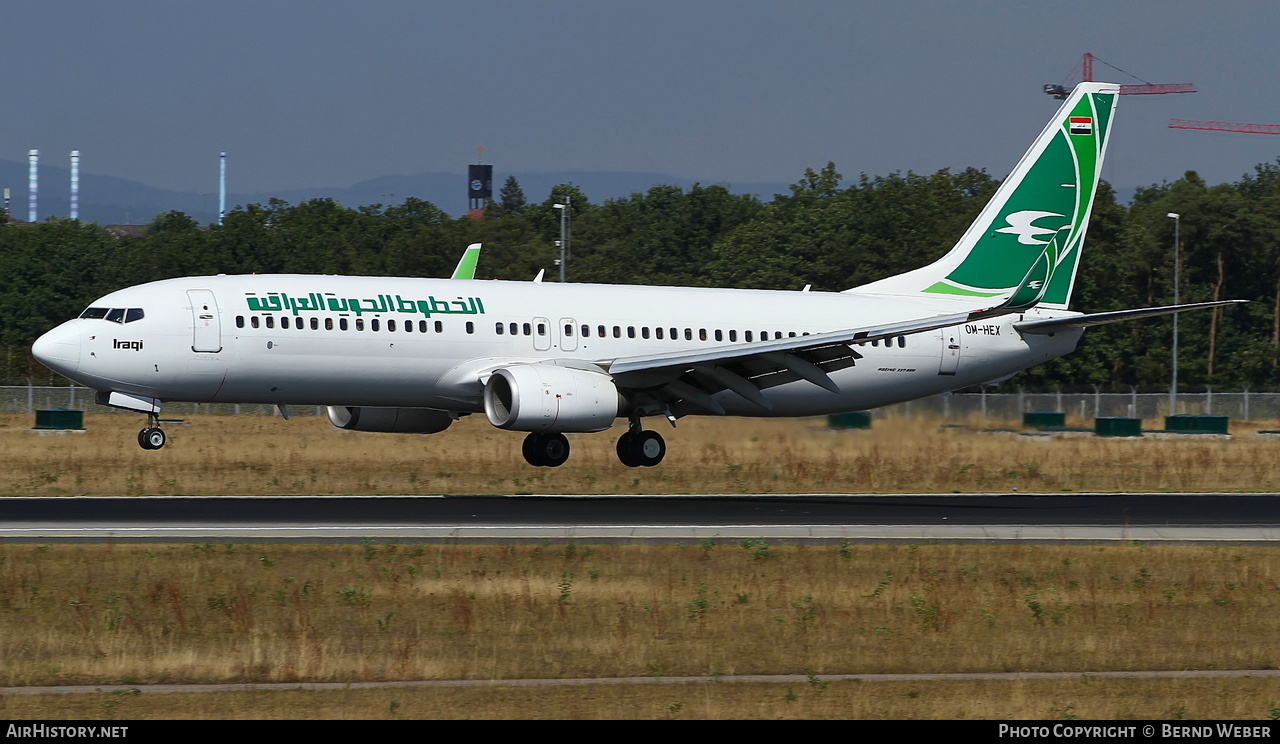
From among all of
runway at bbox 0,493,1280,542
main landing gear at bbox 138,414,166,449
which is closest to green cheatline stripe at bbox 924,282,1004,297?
runway at bbox 0,493,1280,542

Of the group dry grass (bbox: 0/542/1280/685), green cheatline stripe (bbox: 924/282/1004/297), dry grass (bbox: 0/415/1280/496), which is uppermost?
green cheatline stripe (bbox: 924/282/1004/297)

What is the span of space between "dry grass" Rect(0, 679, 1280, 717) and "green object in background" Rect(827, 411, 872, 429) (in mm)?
24068

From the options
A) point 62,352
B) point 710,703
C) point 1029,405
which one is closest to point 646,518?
point 62,352

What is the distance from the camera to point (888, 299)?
122ft

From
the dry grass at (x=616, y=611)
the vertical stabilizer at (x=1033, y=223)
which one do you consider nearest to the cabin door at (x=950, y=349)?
the vertical stabilizer at (x=1033, y=223)

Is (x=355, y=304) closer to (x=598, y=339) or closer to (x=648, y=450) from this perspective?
(x=598, y=339)

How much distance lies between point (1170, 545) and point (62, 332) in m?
20.7

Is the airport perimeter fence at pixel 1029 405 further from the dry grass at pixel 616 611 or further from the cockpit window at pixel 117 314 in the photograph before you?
the dry grass at pixel 616 611

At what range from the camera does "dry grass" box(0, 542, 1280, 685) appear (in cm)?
1355

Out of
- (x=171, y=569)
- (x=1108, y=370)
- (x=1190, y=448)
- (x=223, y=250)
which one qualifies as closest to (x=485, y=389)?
(x=171, y=569)

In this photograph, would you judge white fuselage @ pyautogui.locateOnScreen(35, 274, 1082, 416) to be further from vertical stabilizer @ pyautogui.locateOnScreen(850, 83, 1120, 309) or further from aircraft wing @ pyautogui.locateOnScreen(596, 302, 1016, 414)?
vertical stabilizer @ pyautogui.locateOnScreen(850, 83, 1120, 309)

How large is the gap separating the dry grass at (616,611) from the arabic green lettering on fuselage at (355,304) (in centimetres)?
1115

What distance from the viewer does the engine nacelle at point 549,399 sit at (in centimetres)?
2959

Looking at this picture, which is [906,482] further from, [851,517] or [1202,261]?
[1202,261]
